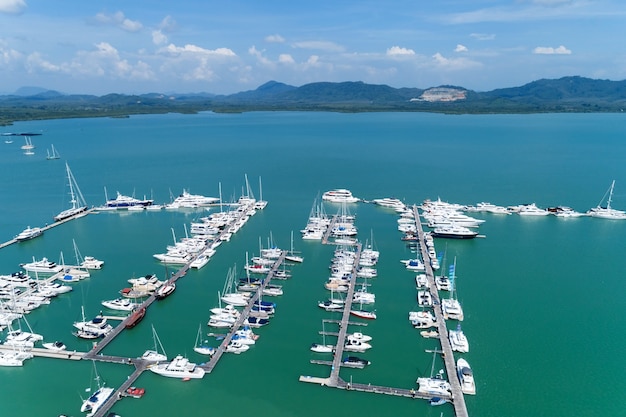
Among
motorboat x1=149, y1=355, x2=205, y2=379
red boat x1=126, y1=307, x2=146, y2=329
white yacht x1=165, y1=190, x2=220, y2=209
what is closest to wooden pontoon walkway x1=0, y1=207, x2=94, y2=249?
white yacht x1=165, y1=190, x2=220, y2=209

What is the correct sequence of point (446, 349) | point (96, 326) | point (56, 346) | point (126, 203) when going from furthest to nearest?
point (126, 203)
point (96, 326)
point (56, 346)
point (446, 349)

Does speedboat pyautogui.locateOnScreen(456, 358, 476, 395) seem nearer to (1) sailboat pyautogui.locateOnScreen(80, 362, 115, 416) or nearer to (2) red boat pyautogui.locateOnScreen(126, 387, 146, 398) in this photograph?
(2) red boat pyautogui.locateOnScreen(126, 387, 146, 398)

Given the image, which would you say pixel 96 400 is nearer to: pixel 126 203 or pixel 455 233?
pixel 455 233

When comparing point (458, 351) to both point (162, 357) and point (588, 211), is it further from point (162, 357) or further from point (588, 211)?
point (588, 211)

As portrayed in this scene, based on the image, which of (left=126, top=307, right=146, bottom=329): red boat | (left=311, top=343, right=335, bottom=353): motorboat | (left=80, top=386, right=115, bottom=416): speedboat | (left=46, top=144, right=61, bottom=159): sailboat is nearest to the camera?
(left=80, top=386, right=115, bottom=416): speedboat

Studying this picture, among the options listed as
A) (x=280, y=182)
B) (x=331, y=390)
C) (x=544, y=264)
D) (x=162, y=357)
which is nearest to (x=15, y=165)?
(x=280, y=182)

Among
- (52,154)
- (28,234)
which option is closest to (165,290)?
(28,234)
